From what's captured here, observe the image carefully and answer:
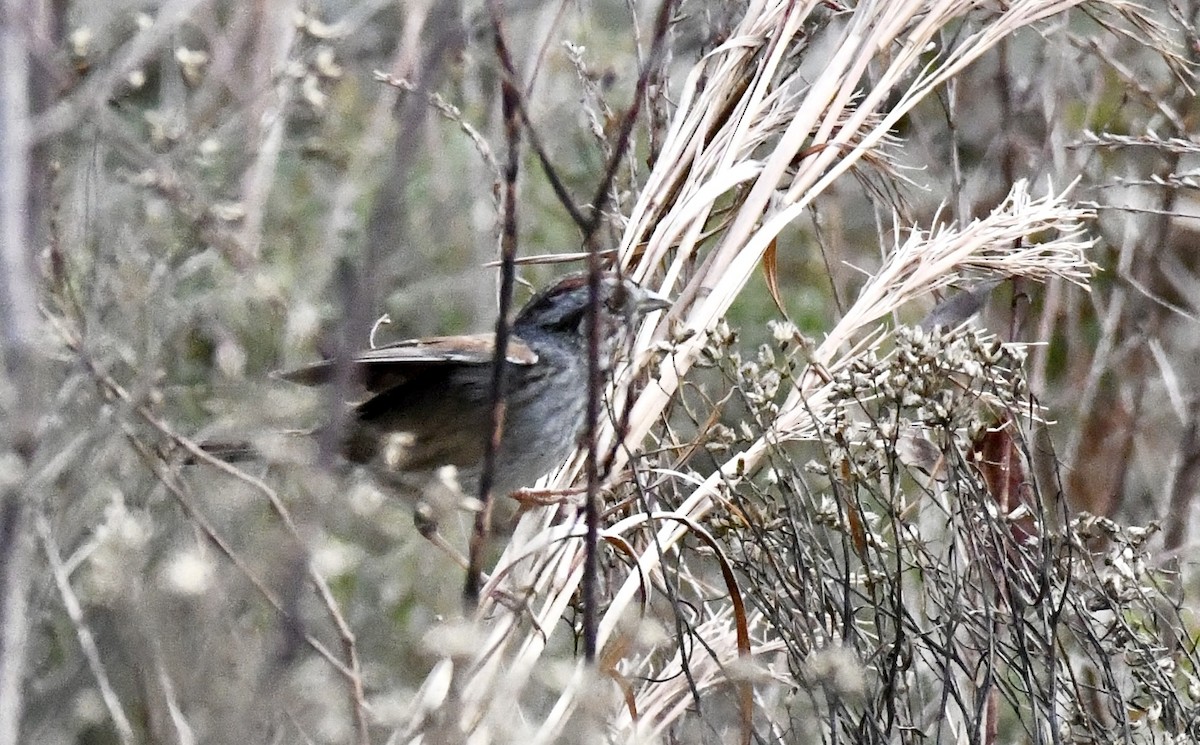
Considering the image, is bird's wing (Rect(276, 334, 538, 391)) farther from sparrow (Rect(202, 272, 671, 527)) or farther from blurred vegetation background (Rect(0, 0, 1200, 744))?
blurred vegetation background (Rect(0, 0, 1200, 744))

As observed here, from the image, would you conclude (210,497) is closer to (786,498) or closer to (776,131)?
(786,498)

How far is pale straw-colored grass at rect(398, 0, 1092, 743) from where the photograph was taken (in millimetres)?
2330

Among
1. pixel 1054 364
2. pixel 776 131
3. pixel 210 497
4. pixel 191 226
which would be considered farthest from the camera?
pixel 1054 364

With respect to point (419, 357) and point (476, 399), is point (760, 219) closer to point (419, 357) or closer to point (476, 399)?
point (419, 357)

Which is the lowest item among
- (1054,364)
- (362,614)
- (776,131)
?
(362,614)

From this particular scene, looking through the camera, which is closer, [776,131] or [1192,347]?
[776,131]

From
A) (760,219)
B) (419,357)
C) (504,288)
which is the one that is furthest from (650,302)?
(504,288)

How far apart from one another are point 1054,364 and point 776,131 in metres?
3.16

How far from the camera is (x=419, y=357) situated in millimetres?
2994

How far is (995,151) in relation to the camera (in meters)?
4.83

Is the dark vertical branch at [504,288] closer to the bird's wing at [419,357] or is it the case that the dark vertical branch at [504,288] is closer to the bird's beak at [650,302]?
the bird's beak at [650,302]

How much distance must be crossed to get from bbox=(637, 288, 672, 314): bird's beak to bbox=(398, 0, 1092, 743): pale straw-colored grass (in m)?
0.05

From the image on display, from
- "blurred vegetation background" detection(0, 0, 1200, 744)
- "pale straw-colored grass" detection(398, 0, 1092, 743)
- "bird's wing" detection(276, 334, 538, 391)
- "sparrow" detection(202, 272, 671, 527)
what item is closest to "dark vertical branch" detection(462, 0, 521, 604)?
"blurred vegetation background" detection(0, 0, 1200, 744)

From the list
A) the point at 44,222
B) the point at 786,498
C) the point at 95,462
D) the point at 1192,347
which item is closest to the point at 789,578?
the point at 786,498
